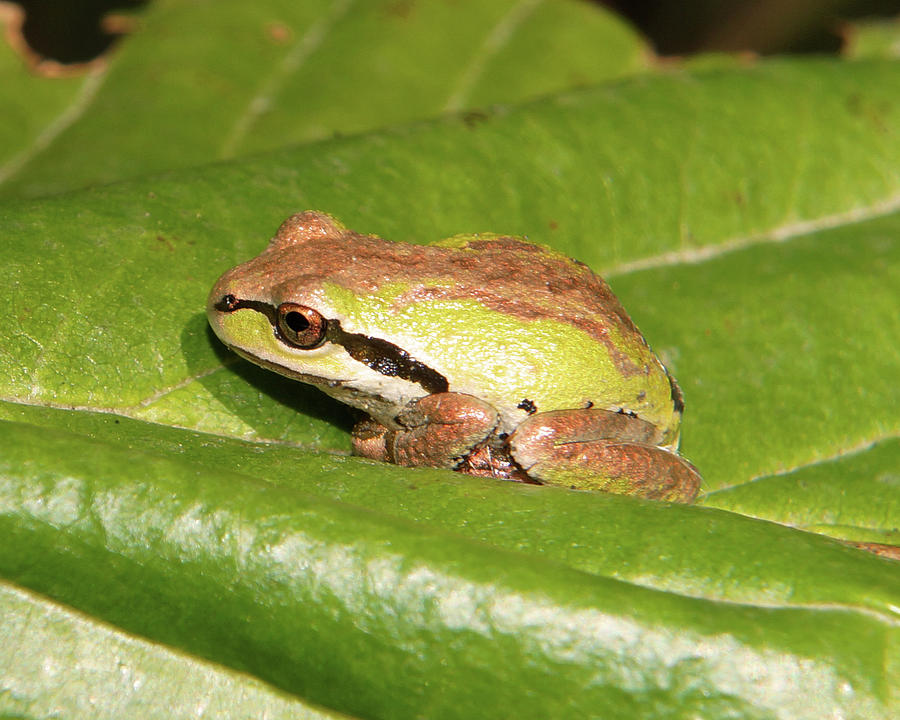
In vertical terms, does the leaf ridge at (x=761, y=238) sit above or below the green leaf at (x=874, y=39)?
below

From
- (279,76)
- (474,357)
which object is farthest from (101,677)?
(279,76)

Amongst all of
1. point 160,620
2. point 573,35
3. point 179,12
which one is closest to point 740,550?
point 160,620

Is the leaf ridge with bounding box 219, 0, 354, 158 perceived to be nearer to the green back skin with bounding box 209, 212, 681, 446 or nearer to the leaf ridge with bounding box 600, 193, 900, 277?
the green back skin with bounding box 209, 212, 681, 446

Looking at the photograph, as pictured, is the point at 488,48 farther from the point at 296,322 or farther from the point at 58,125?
the point at 296,322

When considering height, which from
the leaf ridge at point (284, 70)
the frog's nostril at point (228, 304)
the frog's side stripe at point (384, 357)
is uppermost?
the frog's nostril at point (228, 304)

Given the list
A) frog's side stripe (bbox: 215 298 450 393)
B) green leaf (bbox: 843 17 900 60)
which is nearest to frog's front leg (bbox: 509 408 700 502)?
frog's side stripe (bbox: 215 298 450 393)

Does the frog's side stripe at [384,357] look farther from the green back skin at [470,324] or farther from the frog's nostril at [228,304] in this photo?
the frog's nostril at [228,304]

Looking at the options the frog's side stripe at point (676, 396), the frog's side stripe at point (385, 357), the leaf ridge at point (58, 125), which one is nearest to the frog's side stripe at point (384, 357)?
the frog's side stripe at point (385, 357)
